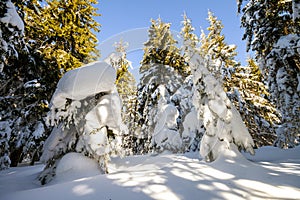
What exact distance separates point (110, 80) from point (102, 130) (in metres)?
1.70

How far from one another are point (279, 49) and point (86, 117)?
330 inches

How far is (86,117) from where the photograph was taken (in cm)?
591

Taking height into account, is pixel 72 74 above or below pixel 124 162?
above

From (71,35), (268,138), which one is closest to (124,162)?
(71,35)

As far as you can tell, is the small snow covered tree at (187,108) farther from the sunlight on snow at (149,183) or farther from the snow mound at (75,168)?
the sunlight on snow at (149,183)

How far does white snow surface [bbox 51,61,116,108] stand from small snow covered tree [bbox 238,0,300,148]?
289 inches

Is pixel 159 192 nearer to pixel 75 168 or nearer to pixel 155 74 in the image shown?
pixel 75 168

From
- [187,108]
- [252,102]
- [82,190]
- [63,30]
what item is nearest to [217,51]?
[252,102]

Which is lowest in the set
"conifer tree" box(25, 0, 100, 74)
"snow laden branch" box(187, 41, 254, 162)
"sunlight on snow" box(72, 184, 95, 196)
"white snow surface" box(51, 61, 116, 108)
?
"sunlight on snow" box(72, 184, 95, 196)

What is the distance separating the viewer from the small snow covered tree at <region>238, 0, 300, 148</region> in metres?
7.99

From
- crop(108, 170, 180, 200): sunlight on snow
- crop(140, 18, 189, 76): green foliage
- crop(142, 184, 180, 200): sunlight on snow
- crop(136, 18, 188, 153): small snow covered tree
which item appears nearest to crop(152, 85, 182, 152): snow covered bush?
crop(136, 18, 188, 153): small snow covered tree

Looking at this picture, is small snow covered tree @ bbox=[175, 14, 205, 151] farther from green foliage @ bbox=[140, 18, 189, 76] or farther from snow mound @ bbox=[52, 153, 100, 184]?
snow mound @ bbox=[52, 153, 100, 184]

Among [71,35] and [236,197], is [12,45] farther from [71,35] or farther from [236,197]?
[236,197]

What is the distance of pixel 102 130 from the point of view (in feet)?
19.4
